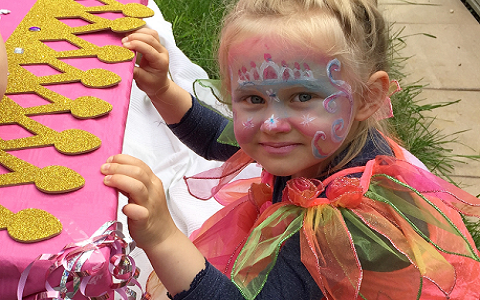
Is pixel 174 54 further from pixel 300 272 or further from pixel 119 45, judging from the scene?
pixel 300 272

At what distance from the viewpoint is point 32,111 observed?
0.89 metres

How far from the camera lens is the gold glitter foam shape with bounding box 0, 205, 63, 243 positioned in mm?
676

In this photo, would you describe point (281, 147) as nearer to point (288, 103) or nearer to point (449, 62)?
point (288, 103)

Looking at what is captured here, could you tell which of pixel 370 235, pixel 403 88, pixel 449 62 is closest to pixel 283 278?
pixel 370 235

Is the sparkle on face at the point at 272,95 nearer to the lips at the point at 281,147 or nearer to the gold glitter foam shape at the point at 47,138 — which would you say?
the lips at the point at 281,147

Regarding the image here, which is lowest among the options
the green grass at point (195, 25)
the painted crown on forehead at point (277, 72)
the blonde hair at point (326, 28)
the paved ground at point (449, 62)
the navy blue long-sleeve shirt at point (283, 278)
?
the paved ground at point (449, 62)

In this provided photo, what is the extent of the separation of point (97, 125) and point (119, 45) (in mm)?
296

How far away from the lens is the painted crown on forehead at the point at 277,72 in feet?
3.26

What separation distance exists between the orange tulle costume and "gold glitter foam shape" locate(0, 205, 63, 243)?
0.45 m

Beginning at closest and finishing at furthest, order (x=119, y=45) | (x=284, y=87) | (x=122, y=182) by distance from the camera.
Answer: (x=122, y=182), (x=284, y=87), (x=119, y=45)

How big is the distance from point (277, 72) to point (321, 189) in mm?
261

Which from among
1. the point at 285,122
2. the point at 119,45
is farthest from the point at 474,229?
the point at 119,45

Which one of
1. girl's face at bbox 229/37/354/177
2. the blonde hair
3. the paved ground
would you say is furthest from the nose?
the paved ground

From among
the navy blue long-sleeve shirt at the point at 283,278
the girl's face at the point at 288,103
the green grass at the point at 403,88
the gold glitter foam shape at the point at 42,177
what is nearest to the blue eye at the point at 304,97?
the girl's face at the point at 288,103
